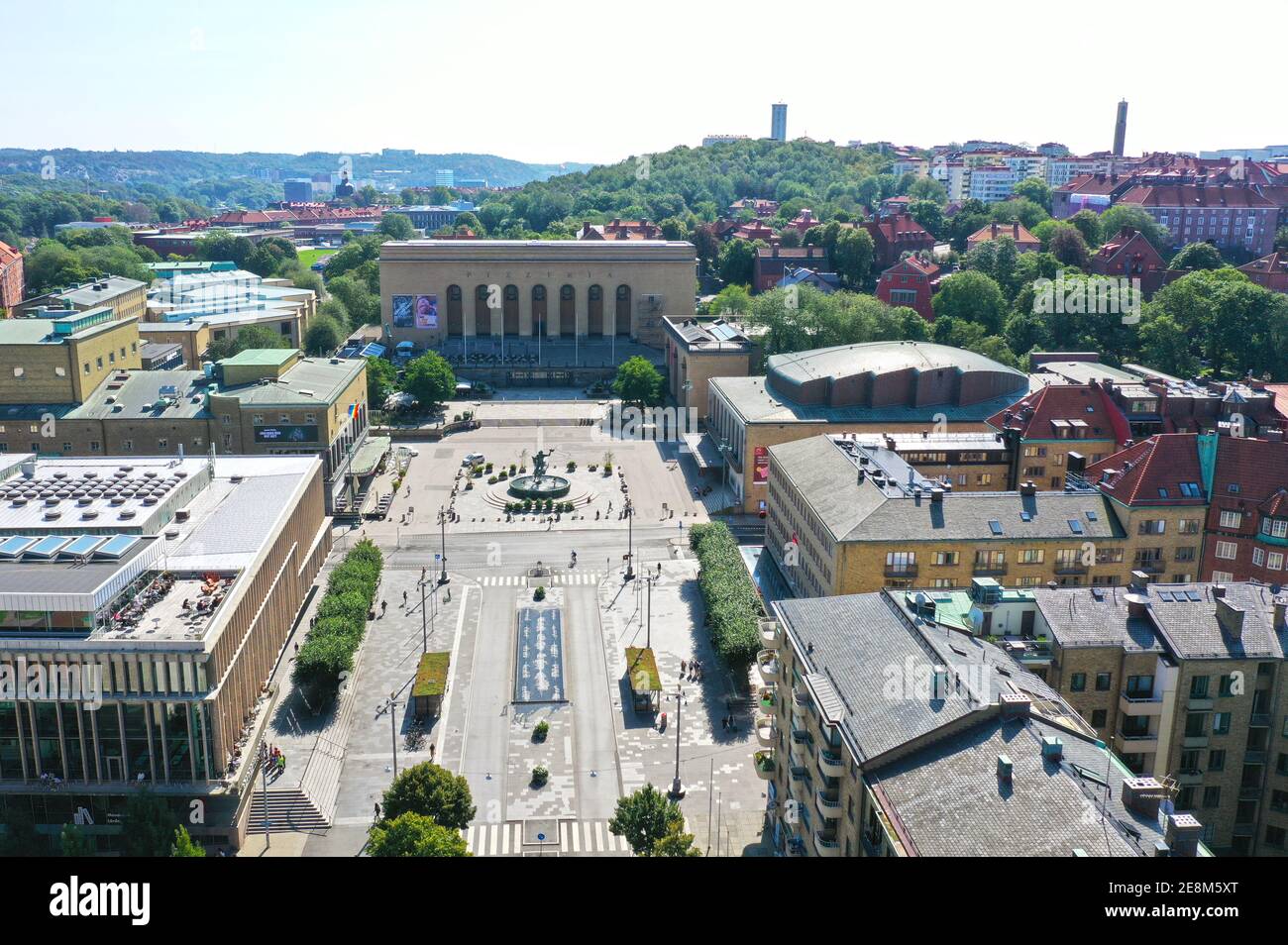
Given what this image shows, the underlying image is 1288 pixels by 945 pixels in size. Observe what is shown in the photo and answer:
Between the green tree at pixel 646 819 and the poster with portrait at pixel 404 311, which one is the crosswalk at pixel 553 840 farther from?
the poster with portrait at pixel 404 311

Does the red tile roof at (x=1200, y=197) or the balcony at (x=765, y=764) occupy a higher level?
the red tile roof at (x=1200, y=197)

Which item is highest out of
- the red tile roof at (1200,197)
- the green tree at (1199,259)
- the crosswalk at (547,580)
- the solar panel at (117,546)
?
the red tile roof at (1200,197)

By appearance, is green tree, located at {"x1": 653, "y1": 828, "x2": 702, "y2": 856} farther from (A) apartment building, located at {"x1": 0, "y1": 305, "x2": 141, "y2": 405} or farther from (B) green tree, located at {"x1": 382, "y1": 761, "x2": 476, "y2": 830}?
(A) apartment building, located at {"x1": 0, "y1": 305, "x2": 141, "y2": 405}

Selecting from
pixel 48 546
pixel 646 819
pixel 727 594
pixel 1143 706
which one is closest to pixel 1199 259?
pixel 727 594

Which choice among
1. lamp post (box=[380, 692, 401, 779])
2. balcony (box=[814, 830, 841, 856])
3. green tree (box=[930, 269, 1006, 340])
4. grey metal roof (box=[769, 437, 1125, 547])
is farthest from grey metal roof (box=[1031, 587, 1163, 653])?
green tree (box=[930, 269, 1006, 340])

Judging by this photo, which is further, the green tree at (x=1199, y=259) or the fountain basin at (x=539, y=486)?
the green tree at (x=1199, y=259)

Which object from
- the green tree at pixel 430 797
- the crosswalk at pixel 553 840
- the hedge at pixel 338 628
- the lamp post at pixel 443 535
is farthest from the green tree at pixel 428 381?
the green tree at pixel 430 797

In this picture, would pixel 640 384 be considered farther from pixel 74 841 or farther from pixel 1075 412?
pixel 74 841
